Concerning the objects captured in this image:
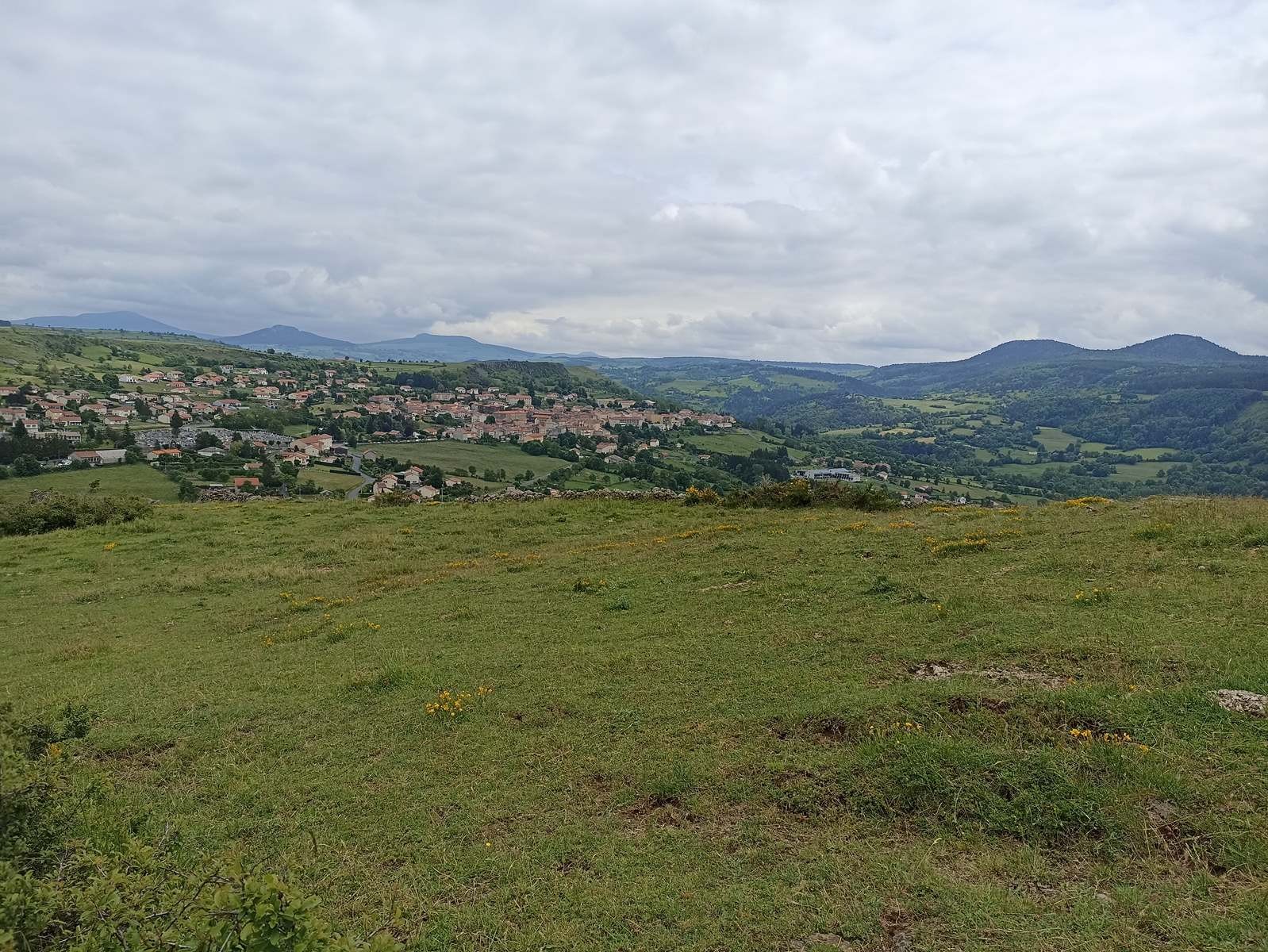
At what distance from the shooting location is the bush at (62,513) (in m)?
27.5

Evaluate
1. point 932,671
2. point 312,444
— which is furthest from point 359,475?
point 932,671

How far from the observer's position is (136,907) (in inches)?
160

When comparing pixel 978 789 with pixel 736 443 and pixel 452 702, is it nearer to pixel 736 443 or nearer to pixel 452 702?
pixel 452 702

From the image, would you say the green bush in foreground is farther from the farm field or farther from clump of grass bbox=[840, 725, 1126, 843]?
the farm field

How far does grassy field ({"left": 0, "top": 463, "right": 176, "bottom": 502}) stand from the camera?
173 ft

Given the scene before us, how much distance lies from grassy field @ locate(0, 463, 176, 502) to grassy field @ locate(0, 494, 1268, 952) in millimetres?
46649

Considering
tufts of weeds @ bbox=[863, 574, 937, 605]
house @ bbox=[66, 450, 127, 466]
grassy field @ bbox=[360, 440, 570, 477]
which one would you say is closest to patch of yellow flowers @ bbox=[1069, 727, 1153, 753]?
tufts of weeds @ bbox=[863, 574, 937, 605]

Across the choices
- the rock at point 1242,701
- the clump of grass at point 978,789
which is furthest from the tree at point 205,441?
the rock at point 1242,701

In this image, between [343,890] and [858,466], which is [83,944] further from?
[858,466]

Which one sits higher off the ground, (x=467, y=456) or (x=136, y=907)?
(x=136, y=907)

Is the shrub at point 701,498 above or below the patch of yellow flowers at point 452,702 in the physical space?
above

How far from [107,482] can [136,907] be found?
69.5 m

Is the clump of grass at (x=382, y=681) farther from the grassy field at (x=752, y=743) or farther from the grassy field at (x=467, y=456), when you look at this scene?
the grassy field at (x=467, y=456)

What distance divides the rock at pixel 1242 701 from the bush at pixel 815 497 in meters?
15.3
